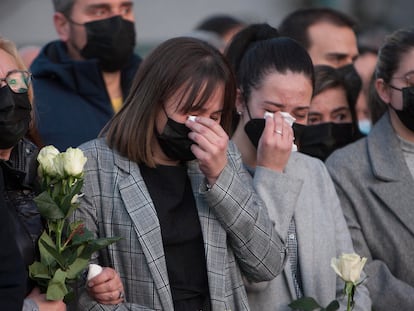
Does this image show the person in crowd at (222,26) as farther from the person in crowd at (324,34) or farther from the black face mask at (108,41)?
the black face mask at (108,41)

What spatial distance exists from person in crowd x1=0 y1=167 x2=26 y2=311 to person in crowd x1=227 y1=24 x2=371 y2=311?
1.13 meters

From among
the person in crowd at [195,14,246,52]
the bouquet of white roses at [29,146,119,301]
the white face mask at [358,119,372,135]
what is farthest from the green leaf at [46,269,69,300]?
the person in crowd at [195,14,246,52]

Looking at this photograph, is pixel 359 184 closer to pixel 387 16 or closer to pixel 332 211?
pixel 332 211

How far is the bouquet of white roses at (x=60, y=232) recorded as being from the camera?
3.19 metres

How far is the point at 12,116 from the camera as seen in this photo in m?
3.31

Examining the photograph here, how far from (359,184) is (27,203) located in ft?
5.79

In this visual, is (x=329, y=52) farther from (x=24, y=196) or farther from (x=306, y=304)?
(x=24, y=196)

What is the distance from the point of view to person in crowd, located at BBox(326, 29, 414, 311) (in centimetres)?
435

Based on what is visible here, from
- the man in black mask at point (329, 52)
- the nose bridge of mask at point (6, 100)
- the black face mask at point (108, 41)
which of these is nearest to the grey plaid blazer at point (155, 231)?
the nose bridge of mask at point (6, 100)

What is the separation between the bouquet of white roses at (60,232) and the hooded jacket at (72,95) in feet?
5.77

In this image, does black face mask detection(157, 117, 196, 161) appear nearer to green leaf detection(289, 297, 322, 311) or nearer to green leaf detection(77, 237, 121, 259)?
green leaf detection(77, 237, 121, 259)

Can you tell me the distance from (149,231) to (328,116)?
1.89m

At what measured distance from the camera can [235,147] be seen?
4.05 meters

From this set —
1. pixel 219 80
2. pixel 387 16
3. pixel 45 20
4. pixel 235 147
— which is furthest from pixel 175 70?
pixel 387 16
